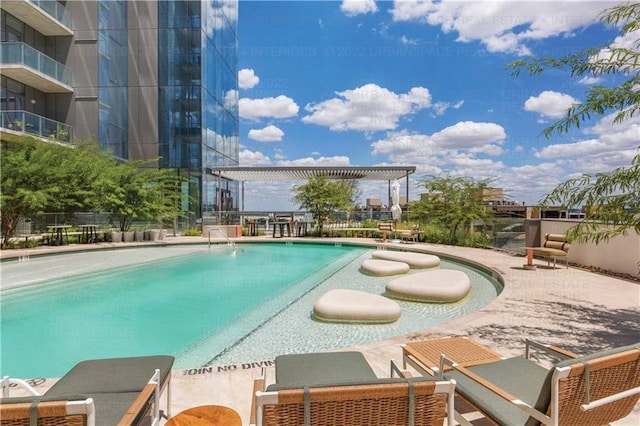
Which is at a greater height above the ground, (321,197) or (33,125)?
(33,125)

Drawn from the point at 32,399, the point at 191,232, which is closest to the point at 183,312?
the point at 32,399

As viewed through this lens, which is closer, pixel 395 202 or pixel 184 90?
pixel 395 202

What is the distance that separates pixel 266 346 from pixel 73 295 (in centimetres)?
515

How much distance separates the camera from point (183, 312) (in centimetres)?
582

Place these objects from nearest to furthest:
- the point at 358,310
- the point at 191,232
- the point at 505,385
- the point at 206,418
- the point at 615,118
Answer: the point at 206,418, the point at 505,385, the point at 615,118, the point at 358,310, the point at 191,232

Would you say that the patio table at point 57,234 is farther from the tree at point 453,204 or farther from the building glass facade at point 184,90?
the tree at point 453,204

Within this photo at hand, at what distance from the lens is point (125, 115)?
739 inches

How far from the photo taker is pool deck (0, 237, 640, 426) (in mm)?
2647

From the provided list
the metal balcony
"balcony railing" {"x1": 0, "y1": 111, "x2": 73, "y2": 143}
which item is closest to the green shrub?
"balcony railing" {"x1": 0, "y1": 111, "x2": 73, "y2": 143}

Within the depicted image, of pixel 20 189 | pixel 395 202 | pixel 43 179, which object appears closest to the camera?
pixel 20 189

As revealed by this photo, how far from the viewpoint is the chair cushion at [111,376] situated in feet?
6.57

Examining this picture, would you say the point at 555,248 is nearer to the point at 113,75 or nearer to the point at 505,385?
the point at 505,385

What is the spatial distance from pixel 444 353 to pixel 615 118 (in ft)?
8.99

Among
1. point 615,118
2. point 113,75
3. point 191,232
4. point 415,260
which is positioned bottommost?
point 415,260
